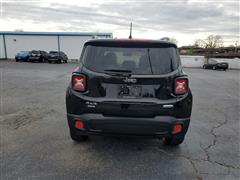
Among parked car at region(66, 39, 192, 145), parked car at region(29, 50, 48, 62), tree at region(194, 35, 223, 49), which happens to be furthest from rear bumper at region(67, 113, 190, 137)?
tree at region(194, 35, 223, 49)

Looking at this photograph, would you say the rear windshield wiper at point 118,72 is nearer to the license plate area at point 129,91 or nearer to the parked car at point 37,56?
the license plate area at point 129,91

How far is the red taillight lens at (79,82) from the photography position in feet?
8.89

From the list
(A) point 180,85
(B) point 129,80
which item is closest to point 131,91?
(B) point 129,80

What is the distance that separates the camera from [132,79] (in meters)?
2.60

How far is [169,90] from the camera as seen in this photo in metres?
2.64

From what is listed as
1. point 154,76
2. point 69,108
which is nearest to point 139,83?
point 154,76

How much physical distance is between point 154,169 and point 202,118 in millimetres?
2848

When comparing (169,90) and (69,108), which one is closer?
(169,90)

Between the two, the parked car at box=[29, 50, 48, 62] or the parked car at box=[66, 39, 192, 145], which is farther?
the parked car at box=[29, 50, 48, 62]

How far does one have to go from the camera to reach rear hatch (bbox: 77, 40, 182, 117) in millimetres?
2611

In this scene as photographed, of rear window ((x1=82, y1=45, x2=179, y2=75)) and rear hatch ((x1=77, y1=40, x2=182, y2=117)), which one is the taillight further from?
rear window ((x1=82, y1=45, x2=179, y2=75))

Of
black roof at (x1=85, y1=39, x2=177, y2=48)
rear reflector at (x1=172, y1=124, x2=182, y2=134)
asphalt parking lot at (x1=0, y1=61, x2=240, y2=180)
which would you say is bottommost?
asphalt parking lot at (x1=0, y1=61, x2=240, y2=180)

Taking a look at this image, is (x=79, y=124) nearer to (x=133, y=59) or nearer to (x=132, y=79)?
(x=132, y=79)

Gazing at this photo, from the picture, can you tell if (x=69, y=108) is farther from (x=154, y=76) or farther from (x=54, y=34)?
(x=54, y=34)
